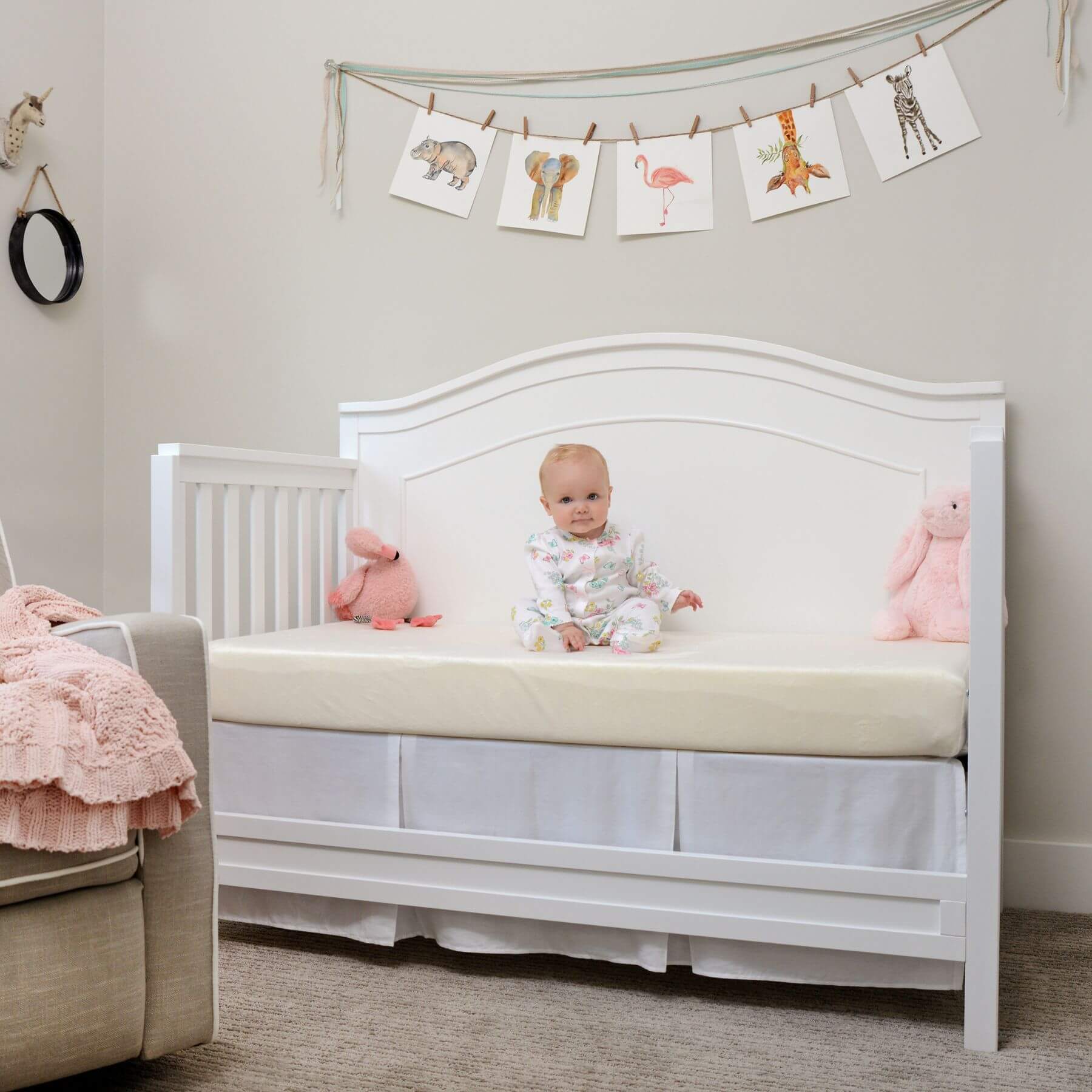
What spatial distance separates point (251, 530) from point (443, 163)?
880 millimetres

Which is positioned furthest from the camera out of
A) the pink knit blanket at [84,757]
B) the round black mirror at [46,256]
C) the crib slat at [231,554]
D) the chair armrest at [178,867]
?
the round black mirror at [46,256]

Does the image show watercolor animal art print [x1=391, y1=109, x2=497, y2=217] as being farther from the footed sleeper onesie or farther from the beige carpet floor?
the beige carpet floor

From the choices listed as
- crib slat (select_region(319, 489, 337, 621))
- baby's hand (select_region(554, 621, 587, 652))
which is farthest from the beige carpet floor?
crib slat (select_region(319, 489, 337, 621))

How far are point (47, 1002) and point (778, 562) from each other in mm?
1315

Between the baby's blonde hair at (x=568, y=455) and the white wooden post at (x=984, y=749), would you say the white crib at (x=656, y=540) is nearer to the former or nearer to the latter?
the white wooden post at (x=984, y=749)

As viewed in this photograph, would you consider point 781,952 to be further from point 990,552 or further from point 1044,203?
point 1044,203

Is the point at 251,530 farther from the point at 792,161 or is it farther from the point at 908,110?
the point at 908,110

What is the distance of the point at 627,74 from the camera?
6.73 ft

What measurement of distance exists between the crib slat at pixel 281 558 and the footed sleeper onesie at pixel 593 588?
0.46 m

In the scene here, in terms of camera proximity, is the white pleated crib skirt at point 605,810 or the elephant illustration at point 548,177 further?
the elephant illustration at point 548,177

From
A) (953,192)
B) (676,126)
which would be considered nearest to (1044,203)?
(953,192)

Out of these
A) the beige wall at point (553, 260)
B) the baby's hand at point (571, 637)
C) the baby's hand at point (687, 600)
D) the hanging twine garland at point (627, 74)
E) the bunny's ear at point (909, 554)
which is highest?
the hanging twine garland at point (627, 74)

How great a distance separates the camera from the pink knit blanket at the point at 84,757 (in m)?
0.96

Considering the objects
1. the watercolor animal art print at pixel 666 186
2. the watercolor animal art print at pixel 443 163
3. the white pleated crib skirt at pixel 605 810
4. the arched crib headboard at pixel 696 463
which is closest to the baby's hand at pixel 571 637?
the white pleated crib skirt at pixel 605 810
